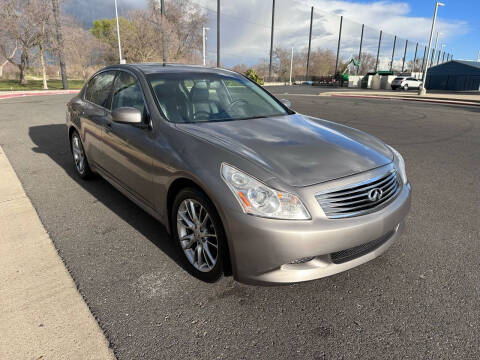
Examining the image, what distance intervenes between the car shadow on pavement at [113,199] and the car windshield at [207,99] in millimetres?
1170

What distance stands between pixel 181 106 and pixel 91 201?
1.91m

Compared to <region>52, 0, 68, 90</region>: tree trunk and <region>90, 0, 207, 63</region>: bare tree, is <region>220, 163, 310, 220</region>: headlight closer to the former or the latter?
<region>52, 0, 68, 90</region>: tree trunk

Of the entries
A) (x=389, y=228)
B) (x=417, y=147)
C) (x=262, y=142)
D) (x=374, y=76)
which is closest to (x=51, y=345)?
(x=262, y=142)

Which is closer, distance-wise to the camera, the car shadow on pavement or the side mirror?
the side mirror

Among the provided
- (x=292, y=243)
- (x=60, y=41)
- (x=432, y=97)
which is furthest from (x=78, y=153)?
(x=60, y=41)

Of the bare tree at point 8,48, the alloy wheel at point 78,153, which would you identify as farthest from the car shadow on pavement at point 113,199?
the bare tree at point 8,48

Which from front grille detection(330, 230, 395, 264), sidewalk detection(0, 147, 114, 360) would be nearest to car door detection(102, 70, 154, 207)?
sidewalk detection(0, 147, 114, 360)

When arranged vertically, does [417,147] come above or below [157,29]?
below

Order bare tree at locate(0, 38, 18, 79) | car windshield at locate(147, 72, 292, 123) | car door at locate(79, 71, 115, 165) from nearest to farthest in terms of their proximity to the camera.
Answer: car windshield at locate(147, 72, 292, 123)
car door at locate(79, 71, 115, 165)
bare tree at locate(0, 38, 18, 79)

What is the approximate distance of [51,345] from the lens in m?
2.04

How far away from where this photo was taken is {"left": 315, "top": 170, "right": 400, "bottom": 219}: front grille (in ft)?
7.23

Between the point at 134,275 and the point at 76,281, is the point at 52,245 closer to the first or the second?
the point at 76,281

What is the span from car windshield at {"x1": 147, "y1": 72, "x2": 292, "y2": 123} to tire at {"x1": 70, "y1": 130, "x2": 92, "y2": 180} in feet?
6.47

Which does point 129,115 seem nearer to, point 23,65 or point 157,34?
point 23,65
